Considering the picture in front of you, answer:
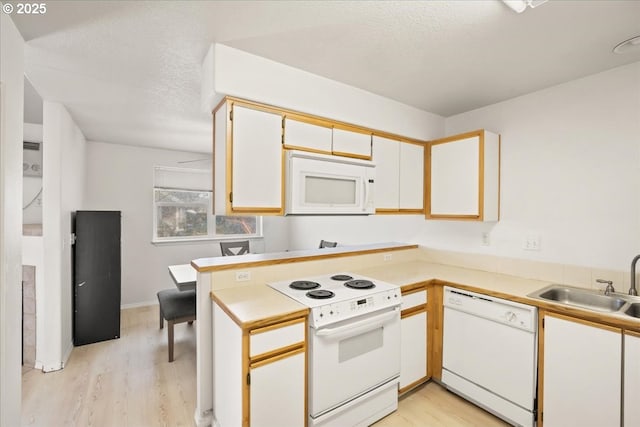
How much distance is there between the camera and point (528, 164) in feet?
8.11

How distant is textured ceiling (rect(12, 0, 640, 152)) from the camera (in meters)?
1.45

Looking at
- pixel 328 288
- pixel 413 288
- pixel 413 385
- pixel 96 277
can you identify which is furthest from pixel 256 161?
pixel 96 277

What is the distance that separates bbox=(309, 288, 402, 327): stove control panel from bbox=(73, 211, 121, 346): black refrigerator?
2872mm

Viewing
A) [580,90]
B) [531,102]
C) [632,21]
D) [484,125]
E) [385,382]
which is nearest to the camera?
[632,21]

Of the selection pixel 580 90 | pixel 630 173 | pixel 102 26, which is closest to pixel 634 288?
pixel 630 173

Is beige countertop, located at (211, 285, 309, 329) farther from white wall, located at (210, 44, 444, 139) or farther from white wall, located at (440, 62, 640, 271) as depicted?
white wall, located at (440, 62, 640, 271)

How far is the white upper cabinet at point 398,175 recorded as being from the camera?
2.63m

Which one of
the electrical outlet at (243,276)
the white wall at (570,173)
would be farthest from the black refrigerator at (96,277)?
the white wall at (570,173)

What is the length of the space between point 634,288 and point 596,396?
0.76 m

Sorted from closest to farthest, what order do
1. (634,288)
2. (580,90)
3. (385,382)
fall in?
(634,288) → (385,382) → (580,90)

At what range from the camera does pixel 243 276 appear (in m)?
2.12

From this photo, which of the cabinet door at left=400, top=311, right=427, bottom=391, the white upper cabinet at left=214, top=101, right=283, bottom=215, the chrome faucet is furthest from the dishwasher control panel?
the white upper cabinet at left=214, top=101, right=283, bottom=215

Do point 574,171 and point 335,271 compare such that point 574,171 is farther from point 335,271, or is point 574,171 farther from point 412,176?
point 335,271

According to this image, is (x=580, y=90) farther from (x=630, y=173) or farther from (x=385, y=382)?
(x=385, y=382)
